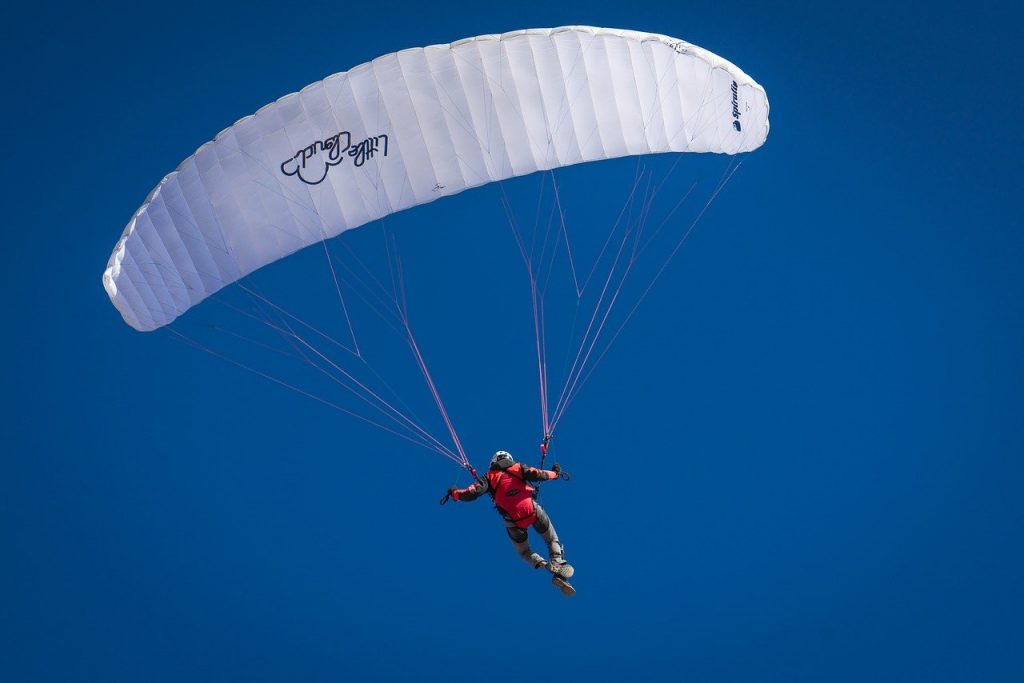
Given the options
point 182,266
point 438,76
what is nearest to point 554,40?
point 438,76

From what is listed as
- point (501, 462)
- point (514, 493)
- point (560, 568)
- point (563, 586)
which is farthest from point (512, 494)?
point (563, 586)

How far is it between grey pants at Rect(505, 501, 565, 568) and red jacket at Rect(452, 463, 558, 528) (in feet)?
0.38

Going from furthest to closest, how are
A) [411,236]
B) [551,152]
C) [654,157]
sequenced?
[411,236] → [654,157] → [551,152]

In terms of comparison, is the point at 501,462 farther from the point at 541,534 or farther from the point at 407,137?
the point at 407,137

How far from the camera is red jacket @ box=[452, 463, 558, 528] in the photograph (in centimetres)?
1238

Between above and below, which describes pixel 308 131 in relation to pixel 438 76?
below

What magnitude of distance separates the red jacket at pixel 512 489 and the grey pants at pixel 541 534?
12 centimetres

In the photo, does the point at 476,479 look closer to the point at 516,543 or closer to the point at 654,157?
the point at 516,543

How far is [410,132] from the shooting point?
42.4 feet

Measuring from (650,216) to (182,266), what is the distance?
512cm

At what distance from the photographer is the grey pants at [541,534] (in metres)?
12.6

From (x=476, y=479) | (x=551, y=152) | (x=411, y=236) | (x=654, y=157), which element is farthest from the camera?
(x=411, y=236)

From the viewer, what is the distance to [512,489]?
40.7ft

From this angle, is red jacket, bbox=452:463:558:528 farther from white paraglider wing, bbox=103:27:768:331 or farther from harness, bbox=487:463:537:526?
white paraglider wing, bbox=103:27:768:331
